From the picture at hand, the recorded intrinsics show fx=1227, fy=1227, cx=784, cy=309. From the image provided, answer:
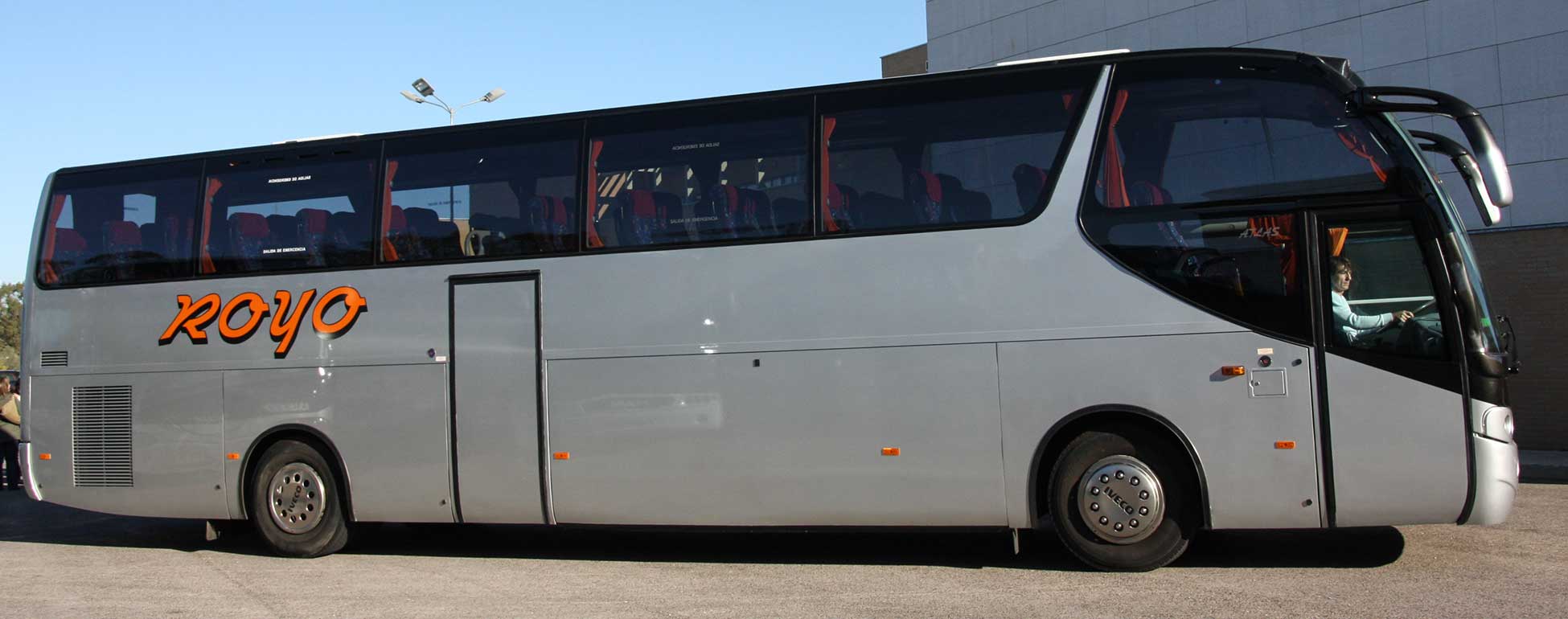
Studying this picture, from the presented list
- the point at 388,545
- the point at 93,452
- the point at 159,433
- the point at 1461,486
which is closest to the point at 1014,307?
the point at 1461,486

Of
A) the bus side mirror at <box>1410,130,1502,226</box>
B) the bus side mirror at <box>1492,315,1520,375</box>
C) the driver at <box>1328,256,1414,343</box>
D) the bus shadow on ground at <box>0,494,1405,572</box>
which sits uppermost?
the bus side mirror at <box>1410,130,1502,226</box>

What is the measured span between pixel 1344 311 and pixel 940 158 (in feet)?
8.93

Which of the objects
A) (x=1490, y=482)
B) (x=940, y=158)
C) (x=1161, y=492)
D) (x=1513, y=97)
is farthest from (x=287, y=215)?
(x=1513, y=97)

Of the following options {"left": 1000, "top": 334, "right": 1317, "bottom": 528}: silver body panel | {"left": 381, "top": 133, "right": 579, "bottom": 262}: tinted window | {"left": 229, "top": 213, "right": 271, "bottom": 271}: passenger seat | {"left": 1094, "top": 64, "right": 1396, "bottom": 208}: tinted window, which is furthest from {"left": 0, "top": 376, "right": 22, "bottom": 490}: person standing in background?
{"left": 1094, "top": 64, "right": 1396, "bottom": 208}: tinted window

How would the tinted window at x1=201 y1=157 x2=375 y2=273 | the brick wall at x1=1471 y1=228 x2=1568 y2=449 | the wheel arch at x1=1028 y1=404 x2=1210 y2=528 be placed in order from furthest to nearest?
the brick wall at x1=1471 y1=228 x2=1568 y2=449
the tinted window at x1=201 y1=157 x2=375 y2=273
the wheel arch at x1=1028 y1=404 x2=1210 y2=528

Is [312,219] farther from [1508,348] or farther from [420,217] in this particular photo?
[1508,348]

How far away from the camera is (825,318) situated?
8.61 m

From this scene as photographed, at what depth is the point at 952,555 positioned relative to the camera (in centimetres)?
909

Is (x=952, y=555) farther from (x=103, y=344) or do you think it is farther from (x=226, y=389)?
(x=103, y=344)

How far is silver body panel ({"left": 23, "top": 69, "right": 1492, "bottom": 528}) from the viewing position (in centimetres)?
789

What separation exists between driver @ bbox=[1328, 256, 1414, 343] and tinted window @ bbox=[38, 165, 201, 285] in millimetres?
8981

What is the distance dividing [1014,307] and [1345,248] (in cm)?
205

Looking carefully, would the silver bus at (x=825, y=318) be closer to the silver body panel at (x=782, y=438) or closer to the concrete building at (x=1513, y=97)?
the silver body panel at (x=782, y=438)

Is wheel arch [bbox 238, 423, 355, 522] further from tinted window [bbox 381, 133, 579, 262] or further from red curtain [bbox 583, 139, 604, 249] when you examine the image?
red curtain [bbox 583, 139, 604, 249]
